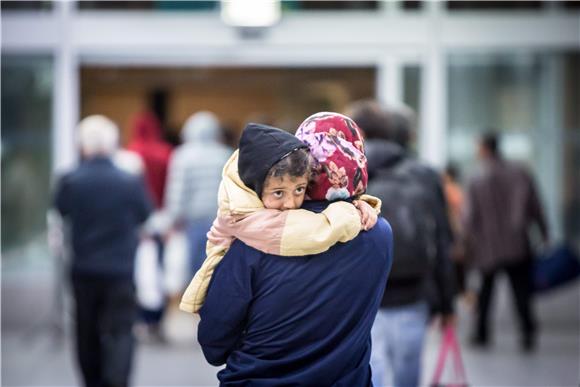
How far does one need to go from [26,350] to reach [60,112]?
7.41 ft

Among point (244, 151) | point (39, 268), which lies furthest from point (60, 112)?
point (244, 151)

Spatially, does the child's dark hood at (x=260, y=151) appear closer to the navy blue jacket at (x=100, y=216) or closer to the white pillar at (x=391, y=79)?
the navy blue jacket at (x=100, y=216)

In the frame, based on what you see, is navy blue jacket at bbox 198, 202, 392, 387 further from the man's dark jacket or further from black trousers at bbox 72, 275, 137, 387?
black trousers at bbox 72, 275, 137, 387

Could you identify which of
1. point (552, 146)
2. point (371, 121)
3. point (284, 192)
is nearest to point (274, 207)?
point (284, 192)

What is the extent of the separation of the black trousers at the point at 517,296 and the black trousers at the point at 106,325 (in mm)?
3814

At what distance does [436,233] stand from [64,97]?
5705 mm

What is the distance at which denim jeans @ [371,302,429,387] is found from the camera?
18.6 ft

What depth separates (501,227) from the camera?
9.84m

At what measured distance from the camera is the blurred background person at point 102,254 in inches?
276

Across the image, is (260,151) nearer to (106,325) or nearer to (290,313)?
(290,313)

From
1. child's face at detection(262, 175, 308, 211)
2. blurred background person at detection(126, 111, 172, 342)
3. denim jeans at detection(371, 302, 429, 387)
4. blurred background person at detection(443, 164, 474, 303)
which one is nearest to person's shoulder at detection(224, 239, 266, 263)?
child's face at detection(262, 175, 308, 211)

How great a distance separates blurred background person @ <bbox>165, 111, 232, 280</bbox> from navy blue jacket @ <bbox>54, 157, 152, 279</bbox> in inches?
85.6

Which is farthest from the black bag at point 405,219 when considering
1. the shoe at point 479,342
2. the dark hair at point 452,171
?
the dark hair at point 452,171

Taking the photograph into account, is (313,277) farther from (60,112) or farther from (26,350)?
(60,112)
